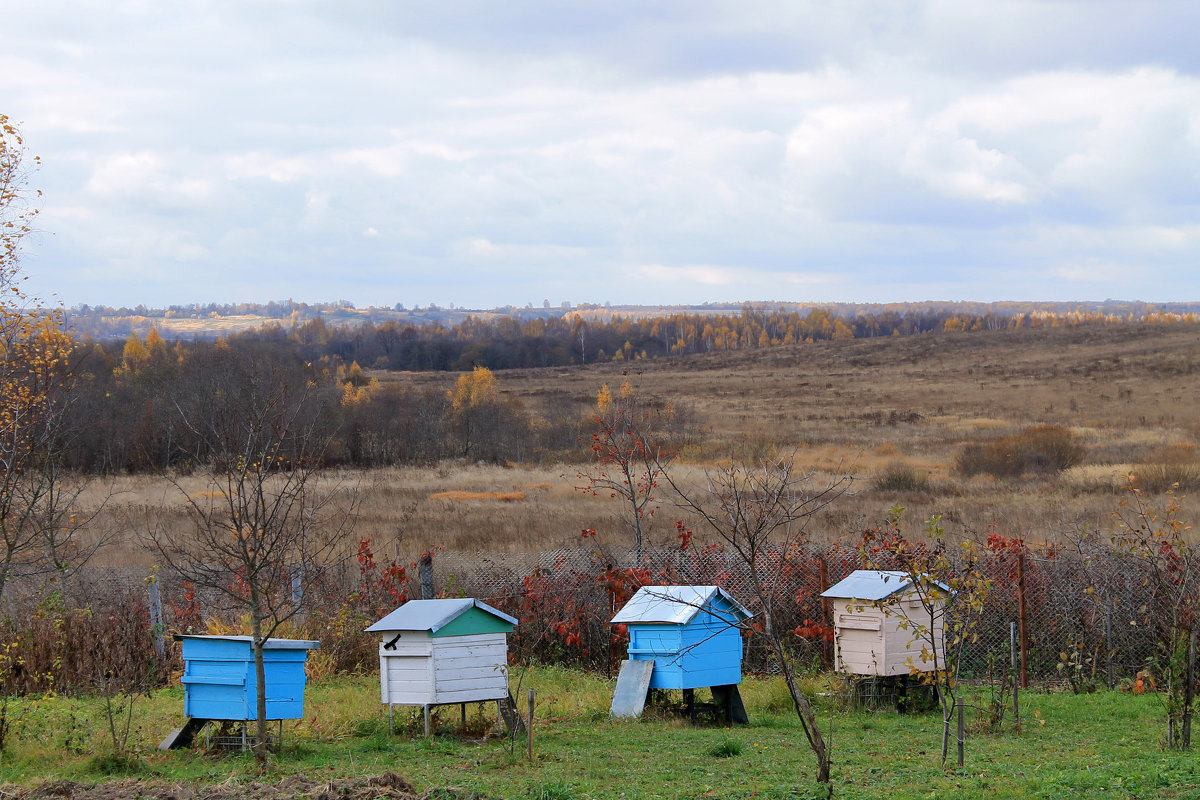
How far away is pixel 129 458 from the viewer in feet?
176

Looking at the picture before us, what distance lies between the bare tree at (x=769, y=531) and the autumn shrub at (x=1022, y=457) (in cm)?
914

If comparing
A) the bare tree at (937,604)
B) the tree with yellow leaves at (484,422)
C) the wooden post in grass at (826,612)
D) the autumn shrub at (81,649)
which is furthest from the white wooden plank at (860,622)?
the tree with yellow leaves at (484,422)

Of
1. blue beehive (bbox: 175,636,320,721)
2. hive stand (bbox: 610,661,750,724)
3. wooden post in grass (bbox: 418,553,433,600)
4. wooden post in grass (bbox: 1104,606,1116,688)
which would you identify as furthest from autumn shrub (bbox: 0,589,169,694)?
wooden post in grass (bbox: 1104,606,1116,688)

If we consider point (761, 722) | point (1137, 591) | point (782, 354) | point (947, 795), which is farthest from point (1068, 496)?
point (782, 354)

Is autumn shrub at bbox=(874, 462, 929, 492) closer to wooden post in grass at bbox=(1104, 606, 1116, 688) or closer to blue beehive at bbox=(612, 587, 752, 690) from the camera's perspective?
wooden post in grass at bbox=(1104, 606, 1116, 688)

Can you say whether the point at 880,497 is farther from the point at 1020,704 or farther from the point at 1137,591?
the point at 1020,704

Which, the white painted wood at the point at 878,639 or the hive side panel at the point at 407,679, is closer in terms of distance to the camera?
the hive side panel at the point at 407,679

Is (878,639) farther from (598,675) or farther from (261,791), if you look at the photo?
(261,791)

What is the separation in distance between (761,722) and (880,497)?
2304 cm

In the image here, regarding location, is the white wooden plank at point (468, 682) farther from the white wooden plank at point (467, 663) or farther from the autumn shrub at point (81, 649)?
the autumn shrub at point (81, 649)

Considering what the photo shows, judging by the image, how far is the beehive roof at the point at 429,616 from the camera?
10273mm

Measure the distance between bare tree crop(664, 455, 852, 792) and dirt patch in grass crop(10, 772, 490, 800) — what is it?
8.31 feet

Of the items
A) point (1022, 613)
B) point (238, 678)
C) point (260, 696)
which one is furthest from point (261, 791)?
point (1022, 613)

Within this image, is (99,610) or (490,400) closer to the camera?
(99,610)
